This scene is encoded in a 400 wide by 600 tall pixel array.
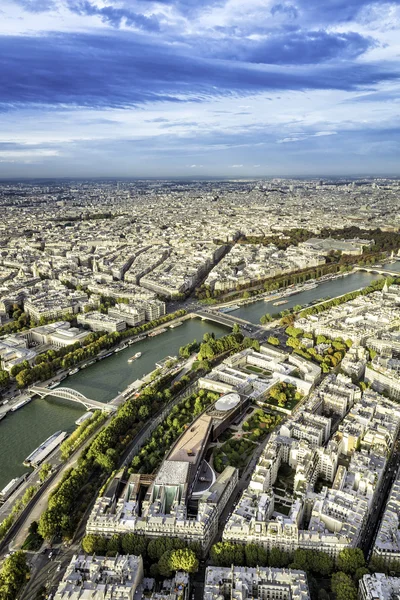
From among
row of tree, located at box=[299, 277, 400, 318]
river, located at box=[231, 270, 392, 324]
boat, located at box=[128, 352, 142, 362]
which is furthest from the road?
row of tree, located at box=[299, 277, 400, 318]

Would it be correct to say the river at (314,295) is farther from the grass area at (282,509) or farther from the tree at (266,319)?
the grass area at (282,509)

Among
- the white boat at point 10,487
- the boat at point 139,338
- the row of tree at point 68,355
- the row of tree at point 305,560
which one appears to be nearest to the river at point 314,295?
the row of tree at point 68,355

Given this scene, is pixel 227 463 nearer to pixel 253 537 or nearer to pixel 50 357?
pixel 253 537

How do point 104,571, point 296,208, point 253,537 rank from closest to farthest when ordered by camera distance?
point 104,571 → point 253,537 → point 296,208

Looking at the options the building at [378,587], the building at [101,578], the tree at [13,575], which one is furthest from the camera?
the tree at [13,575]

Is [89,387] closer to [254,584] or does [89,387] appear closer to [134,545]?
[134,545]

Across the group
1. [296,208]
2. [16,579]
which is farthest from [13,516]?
[296,208]
